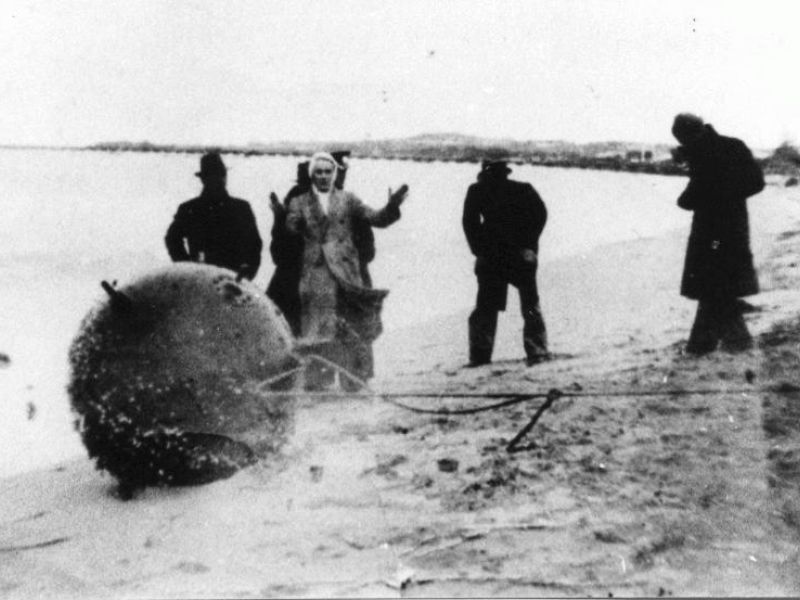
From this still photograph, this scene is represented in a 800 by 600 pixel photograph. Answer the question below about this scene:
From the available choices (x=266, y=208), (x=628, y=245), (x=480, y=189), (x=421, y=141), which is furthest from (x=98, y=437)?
(x=628, y=245)

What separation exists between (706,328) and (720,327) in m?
0.09

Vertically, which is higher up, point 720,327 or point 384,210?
point 384,210

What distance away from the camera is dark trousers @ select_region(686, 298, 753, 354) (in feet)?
19.9

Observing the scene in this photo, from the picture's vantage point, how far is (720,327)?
6.11m

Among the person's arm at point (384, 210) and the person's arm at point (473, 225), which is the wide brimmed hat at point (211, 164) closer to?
the person's arm at point (384, 210)

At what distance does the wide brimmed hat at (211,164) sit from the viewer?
20.0 ft

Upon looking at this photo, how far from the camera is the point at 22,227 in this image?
5.97 m

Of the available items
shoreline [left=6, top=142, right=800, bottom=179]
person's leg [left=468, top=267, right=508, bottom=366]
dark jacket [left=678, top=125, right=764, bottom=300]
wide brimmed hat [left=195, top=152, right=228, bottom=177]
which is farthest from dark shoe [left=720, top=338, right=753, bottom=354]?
wide brimmed hat [left=195, top=152, right=228, bottom=177]

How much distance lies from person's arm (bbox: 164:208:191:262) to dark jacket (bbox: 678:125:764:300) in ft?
10.9

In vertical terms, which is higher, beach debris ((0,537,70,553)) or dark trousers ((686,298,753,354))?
dark trousers ((686,298,753,354))

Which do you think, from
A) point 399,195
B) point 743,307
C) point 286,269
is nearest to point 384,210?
point 399,195

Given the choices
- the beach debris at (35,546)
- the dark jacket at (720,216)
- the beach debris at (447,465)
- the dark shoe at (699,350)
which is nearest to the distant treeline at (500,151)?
the dark jacket at (720,216)

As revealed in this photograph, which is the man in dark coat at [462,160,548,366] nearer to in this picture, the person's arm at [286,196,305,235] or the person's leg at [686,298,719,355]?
the person's leg at [686,298,719,355]

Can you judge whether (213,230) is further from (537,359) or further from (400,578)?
(400,578)
